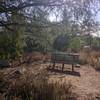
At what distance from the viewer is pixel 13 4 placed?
1030 cm

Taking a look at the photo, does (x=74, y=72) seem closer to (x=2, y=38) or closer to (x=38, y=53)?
(x=2, y=38)

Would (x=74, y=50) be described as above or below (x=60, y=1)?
below

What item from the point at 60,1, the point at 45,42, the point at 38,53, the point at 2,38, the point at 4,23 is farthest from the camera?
the point at 38,53

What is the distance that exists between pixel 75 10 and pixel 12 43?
378cm

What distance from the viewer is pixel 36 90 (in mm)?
8023

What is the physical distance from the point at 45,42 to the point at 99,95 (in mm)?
4522

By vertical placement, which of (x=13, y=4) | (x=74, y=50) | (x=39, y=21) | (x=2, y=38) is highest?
(x=13, y=4)

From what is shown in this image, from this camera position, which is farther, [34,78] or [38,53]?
[38,53]

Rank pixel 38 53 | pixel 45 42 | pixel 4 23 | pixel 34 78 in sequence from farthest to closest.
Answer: pixel 38 53, pixel 45 42, pixel 4 23, pixel 34 78

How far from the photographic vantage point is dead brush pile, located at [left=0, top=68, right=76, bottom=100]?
7618 millimetres

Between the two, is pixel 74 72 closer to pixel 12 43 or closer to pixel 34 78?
pixel 12 43

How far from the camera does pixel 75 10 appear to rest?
1019 cm

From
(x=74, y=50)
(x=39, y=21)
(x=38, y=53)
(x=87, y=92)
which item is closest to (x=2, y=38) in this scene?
(x=39, y=21)

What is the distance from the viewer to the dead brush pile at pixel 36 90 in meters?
7.62
